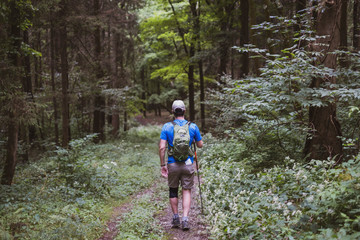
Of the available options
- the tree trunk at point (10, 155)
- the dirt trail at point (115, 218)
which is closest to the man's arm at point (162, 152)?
the dirt trail at point (115, 218)

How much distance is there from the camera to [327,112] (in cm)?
561

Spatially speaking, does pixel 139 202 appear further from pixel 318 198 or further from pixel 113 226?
pixel 318 198

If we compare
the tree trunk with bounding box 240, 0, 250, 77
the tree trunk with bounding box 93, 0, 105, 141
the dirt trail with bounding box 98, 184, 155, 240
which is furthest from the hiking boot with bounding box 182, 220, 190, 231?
the tree trunk with bounding box 93, 0, 105, 141

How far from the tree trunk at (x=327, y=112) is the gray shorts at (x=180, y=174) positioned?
104 inches

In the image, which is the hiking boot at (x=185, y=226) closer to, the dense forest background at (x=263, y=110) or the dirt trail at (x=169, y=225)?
the dirt trail at (x=169, y=225)

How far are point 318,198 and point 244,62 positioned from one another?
9874 mm

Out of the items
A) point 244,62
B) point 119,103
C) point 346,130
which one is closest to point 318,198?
point 346,130

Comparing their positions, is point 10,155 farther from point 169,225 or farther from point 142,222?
point 169,225

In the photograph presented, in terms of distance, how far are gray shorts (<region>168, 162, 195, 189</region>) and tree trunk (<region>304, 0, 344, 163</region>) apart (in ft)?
8.71

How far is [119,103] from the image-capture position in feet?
57.5

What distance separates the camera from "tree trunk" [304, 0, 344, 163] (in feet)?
18.3

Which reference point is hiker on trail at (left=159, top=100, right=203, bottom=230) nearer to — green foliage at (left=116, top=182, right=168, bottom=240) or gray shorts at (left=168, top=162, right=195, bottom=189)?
gray shorts at (left=168, top=162, right=195, bottom=189)

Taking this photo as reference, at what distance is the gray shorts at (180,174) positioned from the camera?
4863 millimetres

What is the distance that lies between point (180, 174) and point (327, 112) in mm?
3425
